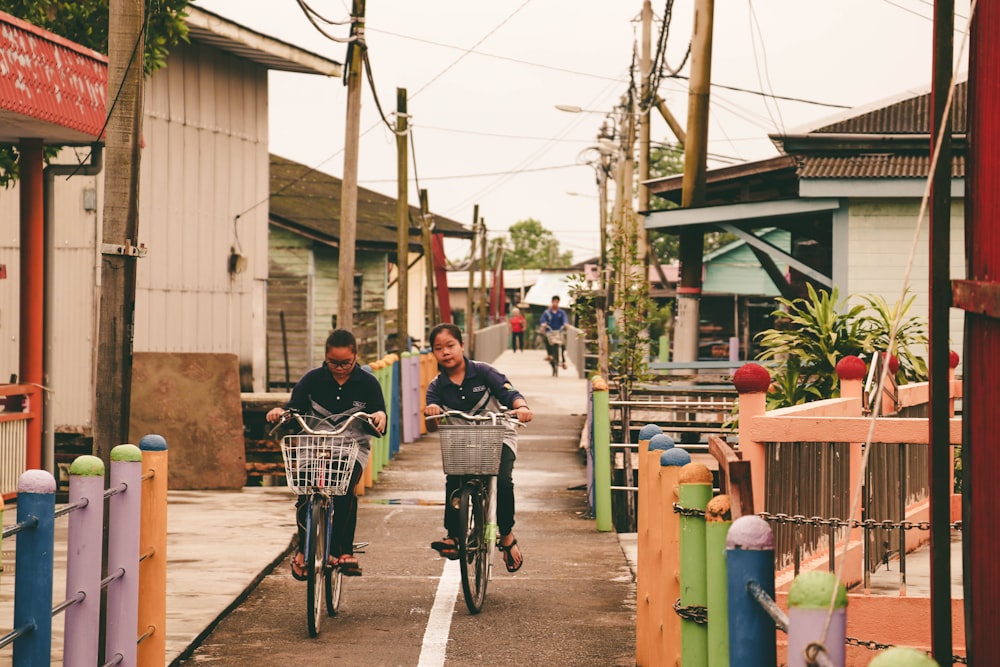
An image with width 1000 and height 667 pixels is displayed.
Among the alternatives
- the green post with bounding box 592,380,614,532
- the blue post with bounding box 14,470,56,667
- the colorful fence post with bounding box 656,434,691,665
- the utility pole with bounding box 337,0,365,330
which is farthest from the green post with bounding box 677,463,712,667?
the utility pole with bounding box 337,0,365,330

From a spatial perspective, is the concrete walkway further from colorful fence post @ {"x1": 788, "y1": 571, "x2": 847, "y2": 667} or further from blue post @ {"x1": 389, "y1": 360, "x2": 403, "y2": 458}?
colorful fence post @ {"x1": 788, "y1": 571, "x2": 847, "y2": 667}

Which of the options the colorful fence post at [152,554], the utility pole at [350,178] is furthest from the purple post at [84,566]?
the utility pole at [350,178]

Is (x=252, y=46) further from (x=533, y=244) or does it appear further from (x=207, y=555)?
(x=533, y=244)

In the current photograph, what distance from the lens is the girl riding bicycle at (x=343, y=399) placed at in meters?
8.91

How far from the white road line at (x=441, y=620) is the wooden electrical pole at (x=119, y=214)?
81.2 inches

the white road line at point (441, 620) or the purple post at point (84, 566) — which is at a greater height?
the purple post at point (84, 566)

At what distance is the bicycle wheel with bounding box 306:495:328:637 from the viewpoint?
830 centimetres

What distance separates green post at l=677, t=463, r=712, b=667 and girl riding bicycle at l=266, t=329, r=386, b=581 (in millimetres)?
3570

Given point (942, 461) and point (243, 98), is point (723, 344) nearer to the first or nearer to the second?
point (243, 98)

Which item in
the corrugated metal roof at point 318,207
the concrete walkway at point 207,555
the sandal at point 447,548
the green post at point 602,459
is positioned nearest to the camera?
the concrete walkway at point 207,555

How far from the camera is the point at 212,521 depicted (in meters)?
12.6

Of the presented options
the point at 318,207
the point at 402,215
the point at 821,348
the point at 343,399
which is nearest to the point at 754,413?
the point at 343,399

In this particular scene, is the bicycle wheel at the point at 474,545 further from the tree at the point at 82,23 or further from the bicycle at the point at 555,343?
the bicycle at the point at 555,343

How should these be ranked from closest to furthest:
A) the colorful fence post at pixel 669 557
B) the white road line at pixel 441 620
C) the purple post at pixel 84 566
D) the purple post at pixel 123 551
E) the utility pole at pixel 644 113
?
1. the purple post at pixel 84 566
2. the colorful fence post at pixel 669 557
3. the purple post at pixel 123 551
4. the white road line at pixel 441 620
5. the utility pole at pixel 644 113
